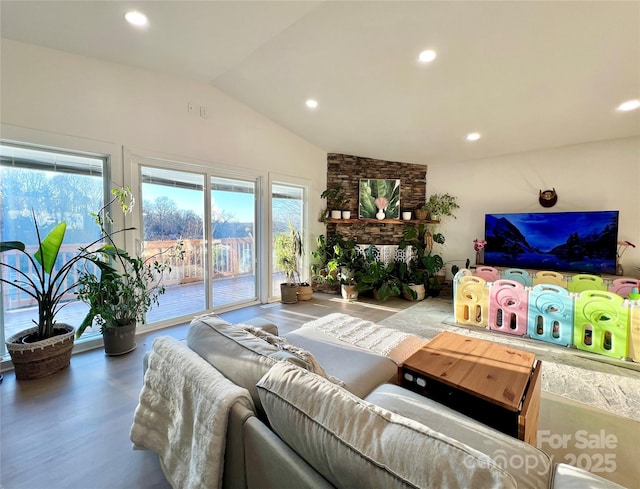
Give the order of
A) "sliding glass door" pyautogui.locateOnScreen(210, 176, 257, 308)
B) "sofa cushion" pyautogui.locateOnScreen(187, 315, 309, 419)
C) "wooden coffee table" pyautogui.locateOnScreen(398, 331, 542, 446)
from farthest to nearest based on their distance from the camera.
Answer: "sliding glass door" pyautogui.locateOnScreen(210, 176, 257, 308), "wooden coffee table" pyautogui.locateOnScreen(398, 331, 542, 446), "sofa cushion" pyautogui.locateOnScreen(187, 315, 309, 419)

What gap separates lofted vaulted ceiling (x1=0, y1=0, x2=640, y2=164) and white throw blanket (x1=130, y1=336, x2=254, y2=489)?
9.10ft

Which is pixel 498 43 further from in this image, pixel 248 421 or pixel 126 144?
pixel 126 144

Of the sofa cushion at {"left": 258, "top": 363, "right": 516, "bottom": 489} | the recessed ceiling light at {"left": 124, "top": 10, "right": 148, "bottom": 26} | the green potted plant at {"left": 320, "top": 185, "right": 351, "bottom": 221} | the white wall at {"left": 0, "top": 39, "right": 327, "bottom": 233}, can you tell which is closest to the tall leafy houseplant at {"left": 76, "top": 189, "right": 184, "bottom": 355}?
the white wall at {"left": 0, "top": 39, "right": 327, "bottom": 233}

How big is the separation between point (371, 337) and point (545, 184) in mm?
4627

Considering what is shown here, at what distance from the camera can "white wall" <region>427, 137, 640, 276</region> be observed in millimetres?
4289

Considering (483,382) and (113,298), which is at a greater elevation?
(113,298)

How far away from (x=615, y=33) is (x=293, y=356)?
3778mm

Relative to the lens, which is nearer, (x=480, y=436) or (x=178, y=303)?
(x=480, y=436)

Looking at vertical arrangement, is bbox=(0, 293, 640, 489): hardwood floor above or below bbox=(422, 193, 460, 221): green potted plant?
below

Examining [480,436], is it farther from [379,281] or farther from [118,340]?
[379,281]

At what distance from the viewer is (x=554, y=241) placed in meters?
4.64

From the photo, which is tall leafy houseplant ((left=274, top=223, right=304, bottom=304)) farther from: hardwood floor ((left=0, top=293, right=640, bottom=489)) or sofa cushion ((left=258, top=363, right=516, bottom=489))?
sofa cushion ((left=258, top=363, right=516, bottom=489))

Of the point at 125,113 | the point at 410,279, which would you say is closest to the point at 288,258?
the point at 410,279

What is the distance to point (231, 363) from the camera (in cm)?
134
